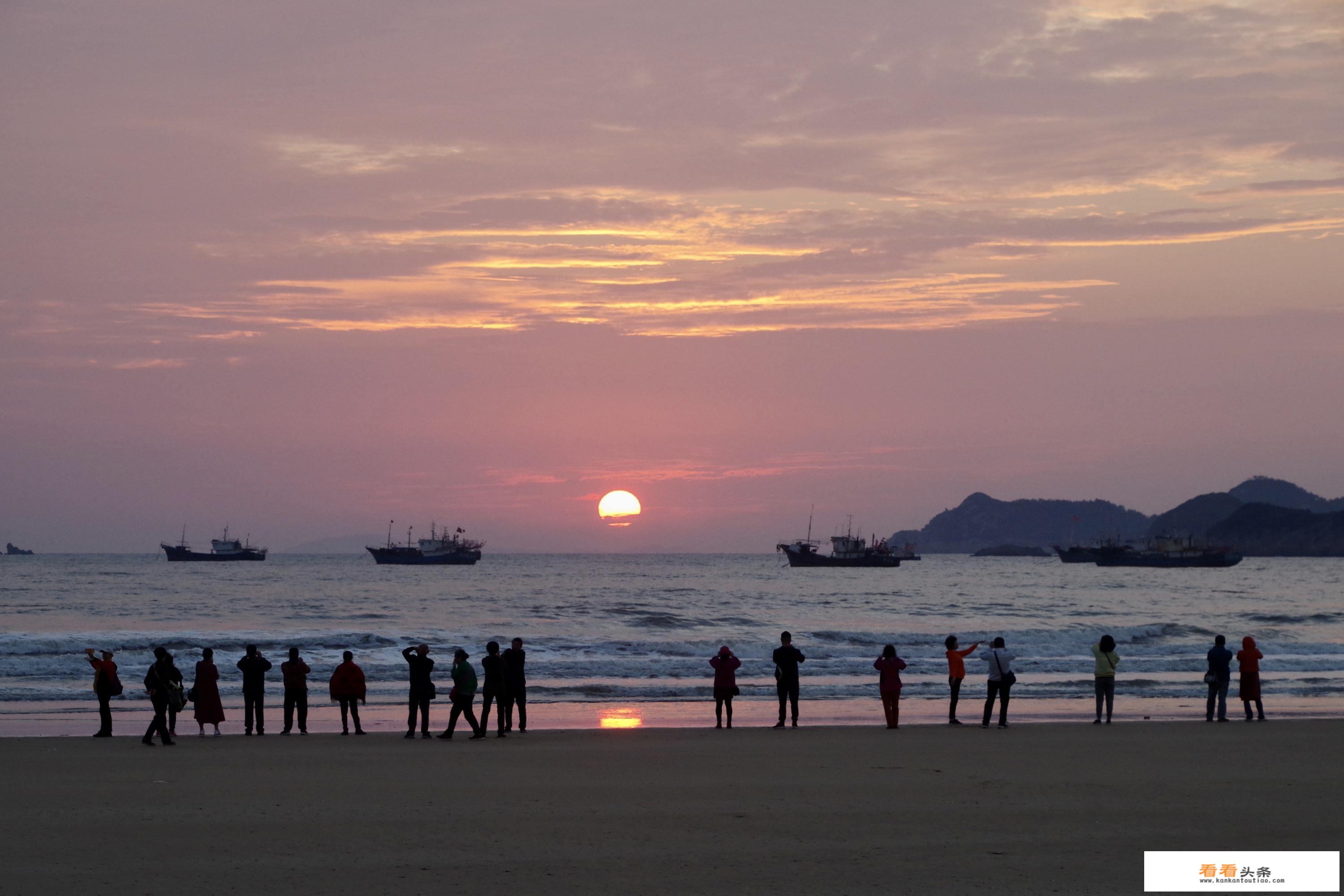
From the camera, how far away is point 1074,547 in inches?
6752

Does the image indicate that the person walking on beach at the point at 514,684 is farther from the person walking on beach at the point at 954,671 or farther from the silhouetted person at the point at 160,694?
the person walking on beach at the point at 954,671

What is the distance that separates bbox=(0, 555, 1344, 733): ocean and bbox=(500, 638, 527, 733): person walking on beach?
11.9 feet

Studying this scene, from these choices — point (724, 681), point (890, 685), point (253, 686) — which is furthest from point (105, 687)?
point (890, 685)

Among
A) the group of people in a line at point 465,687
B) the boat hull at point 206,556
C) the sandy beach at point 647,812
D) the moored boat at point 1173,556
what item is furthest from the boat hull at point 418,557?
the sandy beach at point 647,812

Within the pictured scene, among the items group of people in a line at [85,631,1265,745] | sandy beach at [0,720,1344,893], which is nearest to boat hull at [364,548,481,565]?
group of people in a line at [85,631,1265,745]

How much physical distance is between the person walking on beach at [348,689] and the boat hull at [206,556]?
157 metres

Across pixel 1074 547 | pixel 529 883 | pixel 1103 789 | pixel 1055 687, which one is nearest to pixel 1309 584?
pixel 1074 547

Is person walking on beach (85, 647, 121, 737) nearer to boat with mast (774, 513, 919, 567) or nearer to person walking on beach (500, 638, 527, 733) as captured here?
person walking on beach (500, 638, 527, 733)

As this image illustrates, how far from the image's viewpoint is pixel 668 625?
54.7 m

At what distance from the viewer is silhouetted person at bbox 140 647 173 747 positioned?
16781 millimetres

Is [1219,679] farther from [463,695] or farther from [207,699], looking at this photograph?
[207,699]

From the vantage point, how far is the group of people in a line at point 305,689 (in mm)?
17547

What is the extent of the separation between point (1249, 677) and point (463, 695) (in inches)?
528

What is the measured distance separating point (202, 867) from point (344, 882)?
1309mm
